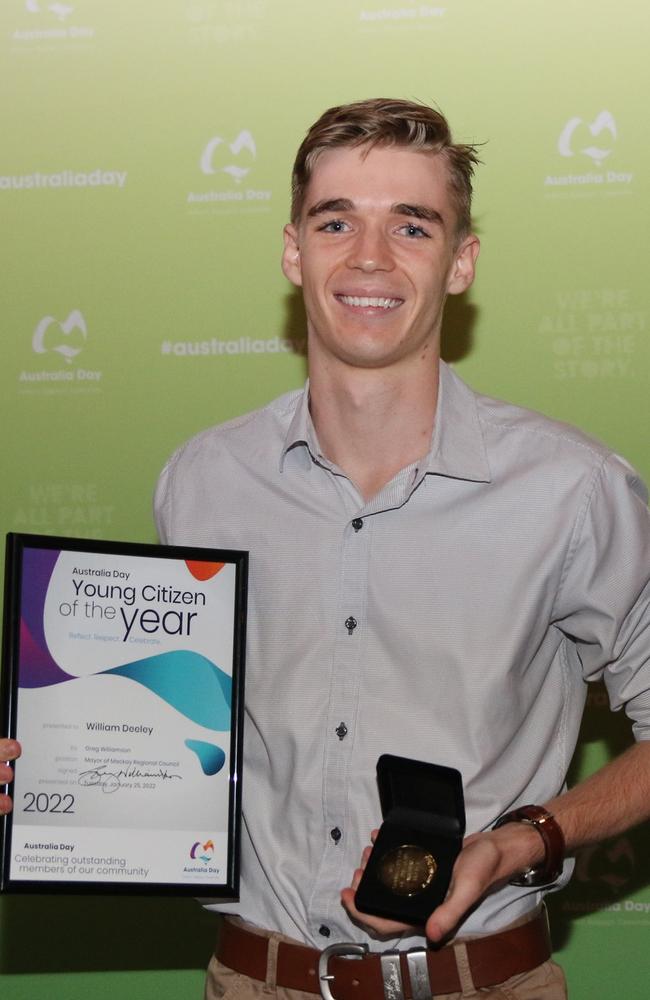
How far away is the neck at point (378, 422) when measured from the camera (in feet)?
6.57

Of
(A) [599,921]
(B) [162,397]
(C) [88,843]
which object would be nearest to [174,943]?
(A) [599,921]

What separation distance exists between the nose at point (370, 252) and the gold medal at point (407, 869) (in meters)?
0.83

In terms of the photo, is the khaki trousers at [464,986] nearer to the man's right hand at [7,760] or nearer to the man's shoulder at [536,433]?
the man's right hand at [7,760]

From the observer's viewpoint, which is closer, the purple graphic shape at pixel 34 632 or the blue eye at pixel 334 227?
the purple graphic shape at pixel 34 632

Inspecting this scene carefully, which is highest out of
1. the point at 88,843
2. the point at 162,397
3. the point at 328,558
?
A: the point at 162,397

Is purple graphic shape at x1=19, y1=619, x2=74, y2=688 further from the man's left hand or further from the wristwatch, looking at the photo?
the wristwatch

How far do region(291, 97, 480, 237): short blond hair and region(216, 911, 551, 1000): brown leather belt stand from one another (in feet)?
3.45

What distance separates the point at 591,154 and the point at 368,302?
1.40 meters

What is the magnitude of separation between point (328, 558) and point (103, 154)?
169 centimetres

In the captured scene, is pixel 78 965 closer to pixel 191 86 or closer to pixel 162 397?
pixel 162 397

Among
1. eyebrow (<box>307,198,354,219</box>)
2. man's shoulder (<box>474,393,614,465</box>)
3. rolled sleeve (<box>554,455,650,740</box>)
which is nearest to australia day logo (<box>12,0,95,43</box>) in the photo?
eyebrow (<box>307,198,354,219</box>)

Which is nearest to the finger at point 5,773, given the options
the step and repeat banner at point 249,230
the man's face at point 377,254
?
the man's face at point 377,254

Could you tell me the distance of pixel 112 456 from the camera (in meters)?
3.24

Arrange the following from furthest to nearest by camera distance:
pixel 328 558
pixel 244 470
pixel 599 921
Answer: pixel 599 921, pixel 244 470, pixel 328 558
